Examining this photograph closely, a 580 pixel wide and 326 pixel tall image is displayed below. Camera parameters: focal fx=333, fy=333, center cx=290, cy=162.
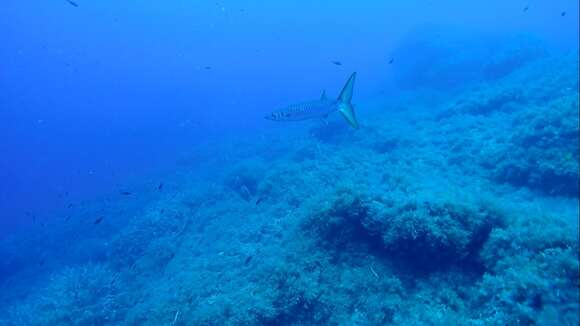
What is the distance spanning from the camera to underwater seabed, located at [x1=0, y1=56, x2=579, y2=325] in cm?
457

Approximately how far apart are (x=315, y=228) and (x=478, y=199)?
286cm

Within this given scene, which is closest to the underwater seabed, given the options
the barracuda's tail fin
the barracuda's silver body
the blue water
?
the blue water

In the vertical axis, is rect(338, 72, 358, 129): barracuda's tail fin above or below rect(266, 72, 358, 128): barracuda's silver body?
above

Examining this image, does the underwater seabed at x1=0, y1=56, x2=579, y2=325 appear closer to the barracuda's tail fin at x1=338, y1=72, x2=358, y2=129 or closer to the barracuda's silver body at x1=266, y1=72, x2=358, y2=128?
the barracuda's tail fin at x1=338, y1=72, x2=358, y2=129

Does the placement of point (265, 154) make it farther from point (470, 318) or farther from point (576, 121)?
point (470, 318)

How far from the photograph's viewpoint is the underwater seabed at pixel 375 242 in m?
4.57

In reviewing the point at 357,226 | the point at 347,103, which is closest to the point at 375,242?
the point at 357,226

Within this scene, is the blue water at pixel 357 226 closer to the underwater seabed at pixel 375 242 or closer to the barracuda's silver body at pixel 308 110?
the underwater seabed at pixel 375 242

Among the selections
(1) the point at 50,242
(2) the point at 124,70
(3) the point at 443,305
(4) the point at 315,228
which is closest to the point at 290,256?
(4) the point at 315,228

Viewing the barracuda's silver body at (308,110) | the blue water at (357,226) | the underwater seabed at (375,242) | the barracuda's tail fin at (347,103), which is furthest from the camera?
the barracuda's silver body at (308,110)

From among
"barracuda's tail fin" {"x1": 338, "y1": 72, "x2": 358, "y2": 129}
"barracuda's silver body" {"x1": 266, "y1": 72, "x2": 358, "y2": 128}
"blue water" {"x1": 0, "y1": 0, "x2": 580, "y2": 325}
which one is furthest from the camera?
"barracuda's silver body" {"x1": 266, "y1": 72, "x2": 358, "y2": 128}

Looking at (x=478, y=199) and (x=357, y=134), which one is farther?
(x=357, y=134)

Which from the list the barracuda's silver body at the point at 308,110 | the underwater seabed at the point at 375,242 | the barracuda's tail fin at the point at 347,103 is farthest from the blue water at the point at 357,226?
the barracuda's silver body at the point at 308,110

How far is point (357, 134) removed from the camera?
1808 centimetres
